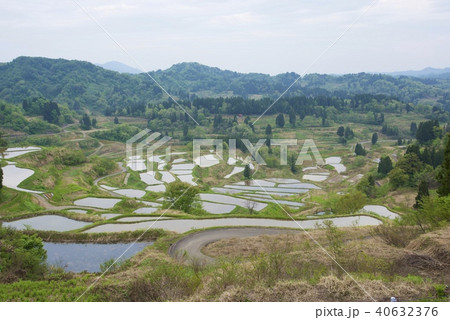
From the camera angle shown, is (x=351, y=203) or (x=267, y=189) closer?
(x=351, y=203)

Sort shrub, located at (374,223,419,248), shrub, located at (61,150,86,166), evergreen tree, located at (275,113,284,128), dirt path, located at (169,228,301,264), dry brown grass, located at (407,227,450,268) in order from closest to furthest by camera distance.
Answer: dry brown grass, located at (407,227,450,268) < shrub, located at (374,223,419,248) < dirt path, located at (169,228,301,264) < shrub, located at (61,150,86,166) < evergreen tree, located at (275,113,284,128)

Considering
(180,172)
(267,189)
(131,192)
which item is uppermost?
(180,172)

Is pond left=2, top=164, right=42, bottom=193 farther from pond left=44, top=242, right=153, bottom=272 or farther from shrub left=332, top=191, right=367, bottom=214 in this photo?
shrub left=332, top=191, right=367, bottom=214

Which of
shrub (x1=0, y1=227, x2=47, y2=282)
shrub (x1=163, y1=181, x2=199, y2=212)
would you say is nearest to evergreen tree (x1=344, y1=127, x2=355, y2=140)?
shrub (x1=163, y1=181, x2=199, y2=212)

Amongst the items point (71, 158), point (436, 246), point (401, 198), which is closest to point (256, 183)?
point (401, 198)

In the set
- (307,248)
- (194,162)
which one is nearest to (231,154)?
(194,162)

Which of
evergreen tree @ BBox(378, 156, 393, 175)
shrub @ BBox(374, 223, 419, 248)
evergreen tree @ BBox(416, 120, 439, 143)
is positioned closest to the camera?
shrub @ BBox(374, 223, 419, 248)
